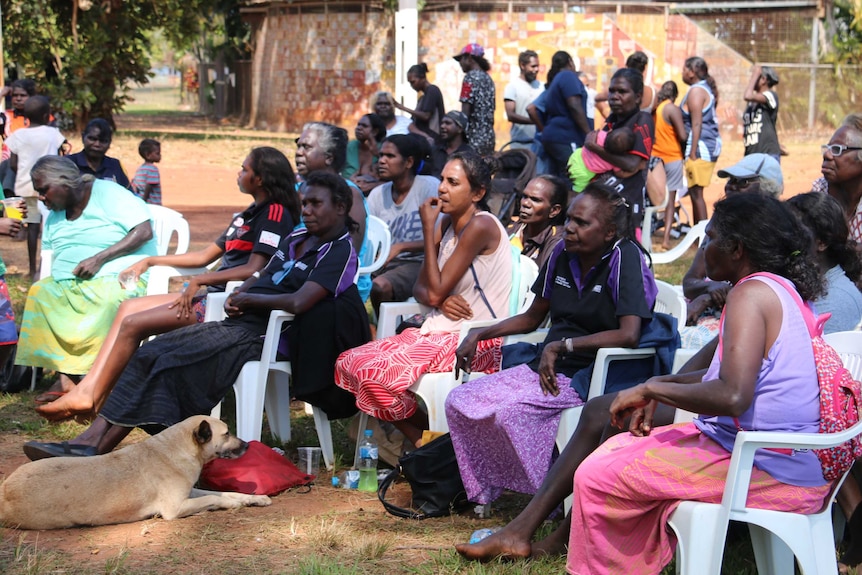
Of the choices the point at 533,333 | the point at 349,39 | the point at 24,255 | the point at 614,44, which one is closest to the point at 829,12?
the point at 614,44

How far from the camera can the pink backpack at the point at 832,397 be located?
3211mm

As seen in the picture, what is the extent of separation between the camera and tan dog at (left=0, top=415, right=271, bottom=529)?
4.23 m

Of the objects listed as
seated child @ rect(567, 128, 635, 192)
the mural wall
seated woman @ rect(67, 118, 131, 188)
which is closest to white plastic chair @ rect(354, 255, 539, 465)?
seated child @ rect(567, 128, 635, 192)

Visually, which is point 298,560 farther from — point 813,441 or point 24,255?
point 24,255

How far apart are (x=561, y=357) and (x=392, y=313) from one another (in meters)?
1.38

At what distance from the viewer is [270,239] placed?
5.62 meters

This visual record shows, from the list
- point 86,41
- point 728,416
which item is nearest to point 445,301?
point 728,416

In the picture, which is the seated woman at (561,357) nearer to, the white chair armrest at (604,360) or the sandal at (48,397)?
the white chair armrest at (604,360)

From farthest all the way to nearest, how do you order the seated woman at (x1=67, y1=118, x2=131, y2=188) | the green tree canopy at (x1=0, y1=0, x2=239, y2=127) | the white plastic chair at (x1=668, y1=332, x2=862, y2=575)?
the green tree canopy at (x1=0, y1=0, x2=239, y2=127) → the seated woman at (x1=67, y1=118, x2=131, y2=188) → the white plastic chair at (x1=668, y1=332, x2=862, y2=575)

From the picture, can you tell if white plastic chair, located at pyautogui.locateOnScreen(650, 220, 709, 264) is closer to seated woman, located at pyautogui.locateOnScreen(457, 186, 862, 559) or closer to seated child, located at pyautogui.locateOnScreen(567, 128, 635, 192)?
seated child, located at pyautogui.locateOnScreen(567, 128, 635, 192)

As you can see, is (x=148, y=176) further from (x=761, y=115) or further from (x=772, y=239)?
(x=772, y=239)

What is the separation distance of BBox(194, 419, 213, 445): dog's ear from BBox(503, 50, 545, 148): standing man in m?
7.32

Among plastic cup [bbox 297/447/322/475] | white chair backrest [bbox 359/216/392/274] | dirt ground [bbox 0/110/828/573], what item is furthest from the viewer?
white chair backrest [bbox 359/216/392/274]

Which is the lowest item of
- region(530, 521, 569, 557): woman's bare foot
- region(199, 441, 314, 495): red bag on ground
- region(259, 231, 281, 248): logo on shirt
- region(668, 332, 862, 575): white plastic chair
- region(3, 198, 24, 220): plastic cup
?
region(199, 441, 314, 495): red bag on ground
